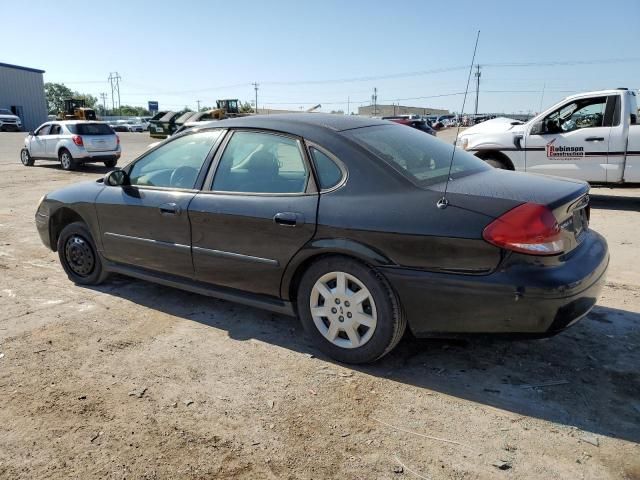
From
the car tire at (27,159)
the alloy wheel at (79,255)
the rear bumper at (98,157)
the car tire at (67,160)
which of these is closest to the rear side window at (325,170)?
the alloy wheel at (79,255)

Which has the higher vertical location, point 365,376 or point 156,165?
point 156,165

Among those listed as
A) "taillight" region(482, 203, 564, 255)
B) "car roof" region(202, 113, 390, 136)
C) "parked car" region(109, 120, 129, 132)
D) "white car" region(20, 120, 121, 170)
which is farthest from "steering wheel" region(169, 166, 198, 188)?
"parked car" region(109, 120, 129, 132)

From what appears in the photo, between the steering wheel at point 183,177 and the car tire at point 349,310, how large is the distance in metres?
1.24

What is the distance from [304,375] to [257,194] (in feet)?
4.07

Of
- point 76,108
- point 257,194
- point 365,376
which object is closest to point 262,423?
point 365,376

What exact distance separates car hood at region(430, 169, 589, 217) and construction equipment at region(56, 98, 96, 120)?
46.3 m

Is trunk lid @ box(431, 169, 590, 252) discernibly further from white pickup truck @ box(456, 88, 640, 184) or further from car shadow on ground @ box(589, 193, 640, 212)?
car shadow on ground @ box(589, 193, 640, 212)

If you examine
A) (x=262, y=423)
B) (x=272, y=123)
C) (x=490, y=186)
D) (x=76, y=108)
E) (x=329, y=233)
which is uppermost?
(x=76, y=108)

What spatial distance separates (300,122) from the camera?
3.59 metres

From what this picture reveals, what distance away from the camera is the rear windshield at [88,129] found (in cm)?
1590

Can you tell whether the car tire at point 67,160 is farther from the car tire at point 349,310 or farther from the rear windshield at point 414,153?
the car tire at point 349,310

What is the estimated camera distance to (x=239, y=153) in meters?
3.75

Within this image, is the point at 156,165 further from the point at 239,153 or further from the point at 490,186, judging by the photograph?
the point at 490,186

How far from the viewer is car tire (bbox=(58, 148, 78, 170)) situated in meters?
15.9
